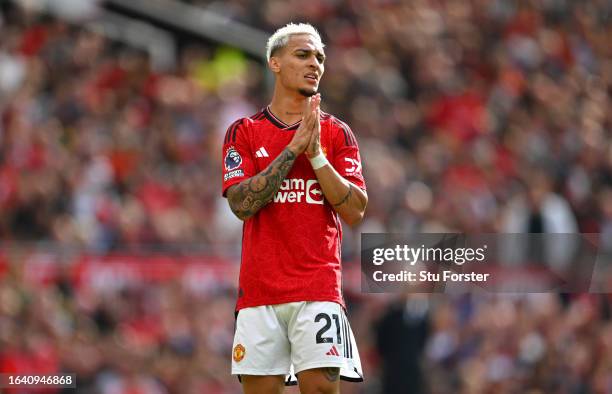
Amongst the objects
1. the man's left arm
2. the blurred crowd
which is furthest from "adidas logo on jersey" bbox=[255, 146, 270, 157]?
the blurred crowd

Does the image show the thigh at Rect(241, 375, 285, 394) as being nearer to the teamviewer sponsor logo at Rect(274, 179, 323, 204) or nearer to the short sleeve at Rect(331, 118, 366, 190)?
the teamviewer sponsor logo at Rect(274, 179, 323, 204)

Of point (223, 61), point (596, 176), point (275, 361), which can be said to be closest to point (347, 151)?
point (275, 361)

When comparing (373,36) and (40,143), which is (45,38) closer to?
(40,143)

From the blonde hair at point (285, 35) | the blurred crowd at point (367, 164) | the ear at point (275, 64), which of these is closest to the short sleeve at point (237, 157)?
the ear at point (275, 64)

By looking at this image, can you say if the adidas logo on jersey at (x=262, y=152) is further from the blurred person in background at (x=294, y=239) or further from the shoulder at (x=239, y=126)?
the shoulder at (x=239, y=126)

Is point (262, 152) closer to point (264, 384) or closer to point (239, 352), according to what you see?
point (239, 352)

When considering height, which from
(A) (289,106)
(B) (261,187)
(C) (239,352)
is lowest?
(C) (239,352)

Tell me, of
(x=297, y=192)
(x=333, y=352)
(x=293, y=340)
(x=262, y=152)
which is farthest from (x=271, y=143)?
(x=333, y=352)

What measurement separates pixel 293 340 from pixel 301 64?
55.3 inches

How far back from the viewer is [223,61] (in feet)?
59.1

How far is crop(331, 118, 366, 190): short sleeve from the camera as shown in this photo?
6.93 metres

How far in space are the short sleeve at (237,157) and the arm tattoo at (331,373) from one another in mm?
1027

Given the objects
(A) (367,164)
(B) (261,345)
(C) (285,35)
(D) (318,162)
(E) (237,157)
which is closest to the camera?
(D) (318,162)

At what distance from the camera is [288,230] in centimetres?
680
